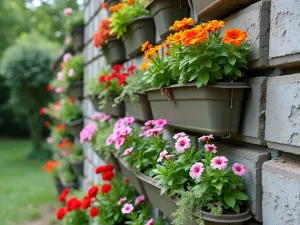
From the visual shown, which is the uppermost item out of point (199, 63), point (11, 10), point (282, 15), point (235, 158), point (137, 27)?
point (11, 10)

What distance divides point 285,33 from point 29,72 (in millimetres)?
9209

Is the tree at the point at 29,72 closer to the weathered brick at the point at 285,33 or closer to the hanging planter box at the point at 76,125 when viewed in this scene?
the hanging planter box at the point at 76,125

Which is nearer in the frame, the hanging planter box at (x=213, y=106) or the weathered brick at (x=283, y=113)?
the weathered brick at (x=283, y=113)

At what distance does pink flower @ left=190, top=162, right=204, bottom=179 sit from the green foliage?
1.20 m

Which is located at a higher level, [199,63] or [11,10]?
[11,10]

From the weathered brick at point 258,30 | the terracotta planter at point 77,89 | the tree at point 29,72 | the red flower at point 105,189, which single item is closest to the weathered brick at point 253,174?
the weathered brick at point 258,30

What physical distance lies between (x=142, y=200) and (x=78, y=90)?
8.25 feet

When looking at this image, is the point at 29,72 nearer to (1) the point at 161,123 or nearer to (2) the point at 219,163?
(1) the point at 161,123

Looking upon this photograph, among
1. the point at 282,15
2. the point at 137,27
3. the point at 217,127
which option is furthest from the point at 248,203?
the point at 137,27

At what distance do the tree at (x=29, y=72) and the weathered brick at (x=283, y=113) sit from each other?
909 centimetres

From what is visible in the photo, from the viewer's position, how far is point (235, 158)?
131cm

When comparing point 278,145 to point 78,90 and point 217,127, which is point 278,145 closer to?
point 217,127

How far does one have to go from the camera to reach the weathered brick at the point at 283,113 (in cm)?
100

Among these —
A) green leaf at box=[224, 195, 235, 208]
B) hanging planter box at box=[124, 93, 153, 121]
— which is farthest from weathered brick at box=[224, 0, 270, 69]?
hanging planter box at box=[124, 93, 153, 121]
